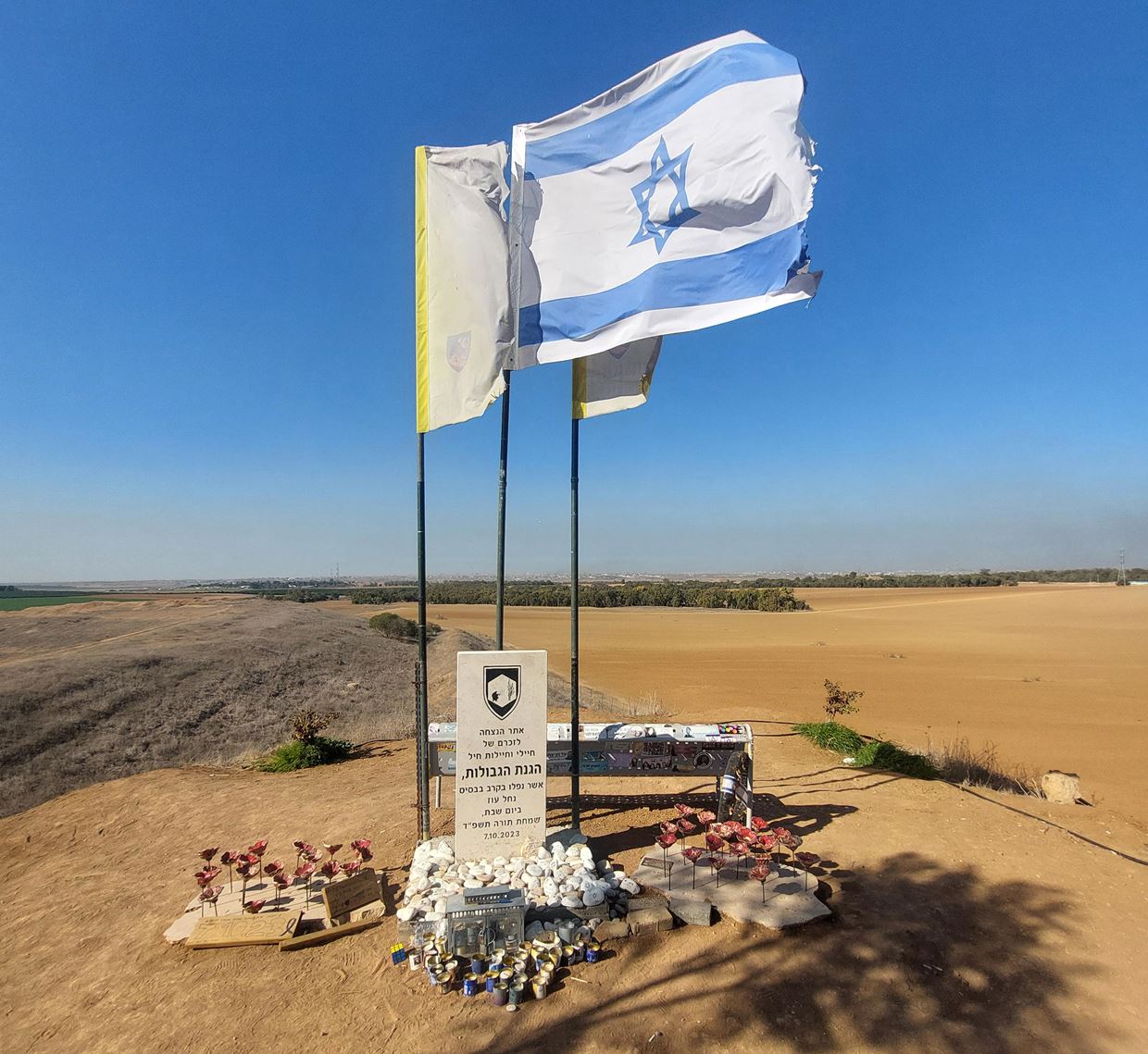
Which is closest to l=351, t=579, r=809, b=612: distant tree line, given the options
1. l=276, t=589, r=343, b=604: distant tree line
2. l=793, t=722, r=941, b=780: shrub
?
l=276, t=589, r=343, b=604: distant tree line

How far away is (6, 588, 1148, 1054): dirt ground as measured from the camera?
3.99 metres

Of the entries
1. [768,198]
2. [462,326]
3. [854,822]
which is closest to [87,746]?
[462,326]

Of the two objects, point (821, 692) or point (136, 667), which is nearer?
point (136, 667)

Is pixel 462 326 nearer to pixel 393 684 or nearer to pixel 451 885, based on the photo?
pixel 451 885

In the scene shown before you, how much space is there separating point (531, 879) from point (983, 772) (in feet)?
26.8

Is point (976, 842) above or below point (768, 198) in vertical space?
below

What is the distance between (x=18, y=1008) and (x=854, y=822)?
8.00 meters

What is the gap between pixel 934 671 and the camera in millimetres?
24672

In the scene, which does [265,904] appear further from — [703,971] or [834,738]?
[834,738]

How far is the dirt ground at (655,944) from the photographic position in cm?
399

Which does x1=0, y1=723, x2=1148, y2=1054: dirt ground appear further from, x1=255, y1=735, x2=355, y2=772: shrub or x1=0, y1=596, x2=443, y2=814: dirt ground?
x1=0, y1=596, x2=443, y2=814: dirt ground

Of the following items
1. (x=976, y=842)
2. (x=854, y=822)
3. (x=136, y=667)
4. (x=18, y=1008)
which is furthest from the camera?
(x=136, y=667)

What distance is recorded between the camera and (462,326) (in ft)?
19.0

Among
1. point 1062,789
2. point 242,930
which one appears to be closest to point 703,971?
point 242,930
